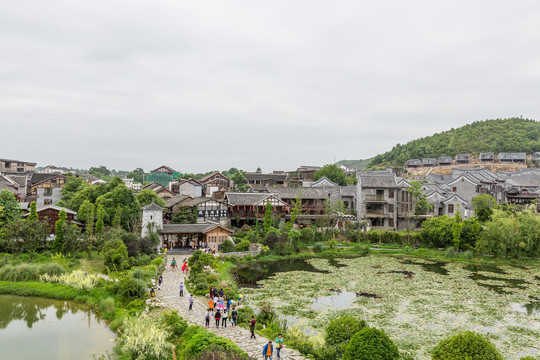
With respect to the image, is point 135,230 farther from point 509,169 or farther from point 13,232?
point 509,169

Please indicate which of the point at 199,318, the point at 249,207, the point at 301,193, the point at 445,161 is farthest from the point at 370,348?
the point at 445,161

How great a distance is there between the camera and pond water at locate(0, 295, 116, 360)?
49.2 feet

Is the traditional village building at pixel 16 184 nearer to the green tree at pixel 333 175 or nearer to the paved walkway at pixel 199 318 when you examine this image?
the paved walkway at pixel 199 318

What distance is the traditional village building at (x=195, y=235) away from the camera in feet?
115

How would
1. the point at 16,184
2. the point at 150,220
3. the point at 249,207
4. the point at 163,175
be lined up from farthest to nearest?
the point at 163,175 → the point at 16,184 → the point at 249,207 → the point at 150,220

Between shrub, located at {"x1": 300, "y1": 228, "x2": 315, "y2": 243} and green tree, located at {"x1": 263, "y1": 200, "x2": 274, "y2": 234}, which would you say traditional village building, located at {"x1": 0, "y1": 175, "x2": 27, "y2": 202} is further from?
shrub, located at {"x1": 300, "y1": 228, "x2": 315, "y2": 243}

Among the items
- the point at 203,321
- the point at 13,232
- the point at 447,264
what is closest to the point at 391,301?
the point at 203,321

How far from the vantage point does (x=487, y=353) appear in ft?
32.5

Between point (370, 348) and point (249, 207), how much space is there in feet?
119

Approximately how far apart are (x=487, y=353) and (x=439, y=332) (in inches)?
307

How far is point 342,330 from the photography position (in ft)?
43.6

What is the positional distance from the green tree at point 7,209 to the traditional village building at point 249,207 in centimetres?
2208

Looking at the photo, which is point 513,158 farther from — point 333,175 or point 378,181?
point 378,181

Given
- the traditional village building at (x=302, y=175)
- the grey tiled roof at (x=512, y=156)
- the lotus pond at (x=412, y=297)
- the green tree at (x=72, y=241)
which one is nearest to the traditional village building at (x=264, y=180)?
the traditional village building at (x=302, y=175)
